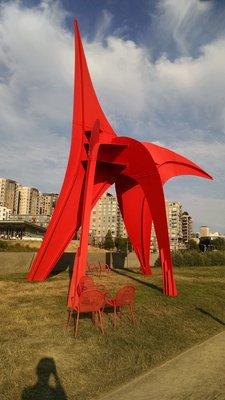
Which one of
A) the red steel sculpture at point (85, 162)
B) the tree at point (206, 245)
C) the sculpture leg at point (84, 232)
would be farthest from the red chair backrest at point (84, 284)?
the tree at point (206, 245)

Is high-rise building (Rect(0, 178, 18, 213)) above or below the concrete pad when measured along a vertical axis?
above

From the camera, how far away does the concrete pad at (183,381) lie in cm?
472

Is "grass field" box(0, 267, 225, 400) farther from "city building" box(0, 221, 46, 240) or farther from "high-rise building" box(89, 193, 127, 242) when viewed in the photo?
"high-rise building" box(89, 193, 127, 242)

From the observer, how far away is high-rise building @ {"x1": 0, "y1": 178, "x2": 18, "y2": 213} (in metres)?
138

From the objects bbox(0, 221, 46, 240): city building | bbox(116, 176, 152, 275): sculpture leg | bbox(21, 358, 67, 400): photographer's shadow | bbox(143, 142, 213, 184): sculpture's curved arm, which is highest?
bbox(0, 221, 46, 240): city building

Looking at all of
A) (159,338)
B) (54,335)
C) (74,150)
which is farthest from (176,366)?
(74,150)

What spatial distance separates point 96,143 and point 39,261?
538 centimetres

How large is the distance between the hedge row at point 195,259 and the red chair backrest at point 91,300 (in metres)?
20.1

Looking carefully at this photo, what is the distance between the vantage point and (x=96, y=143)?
585 inches

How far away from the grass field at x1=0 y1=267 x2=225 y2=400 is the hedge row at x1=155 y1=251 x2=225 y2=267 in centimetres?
1494

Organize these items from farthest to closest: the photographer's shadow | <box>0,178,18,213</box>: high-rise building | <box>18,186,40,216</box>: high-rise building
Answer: <box>18,186,40,216</box>: high-rise building, <box>0,178,18,213</box>: high-rise building, the photographer's shadow

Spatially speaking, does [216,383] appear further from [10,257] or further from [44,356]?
[10,257]

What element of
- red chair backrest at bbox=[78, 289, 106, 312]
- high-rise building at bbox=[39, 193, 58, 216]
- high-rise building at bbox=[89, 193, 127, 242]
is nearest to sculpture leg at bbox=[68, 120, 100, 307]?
red chair backrest at bbox=[78, 289, 106, 312]

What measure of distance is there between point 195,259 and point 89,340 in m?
22.1
